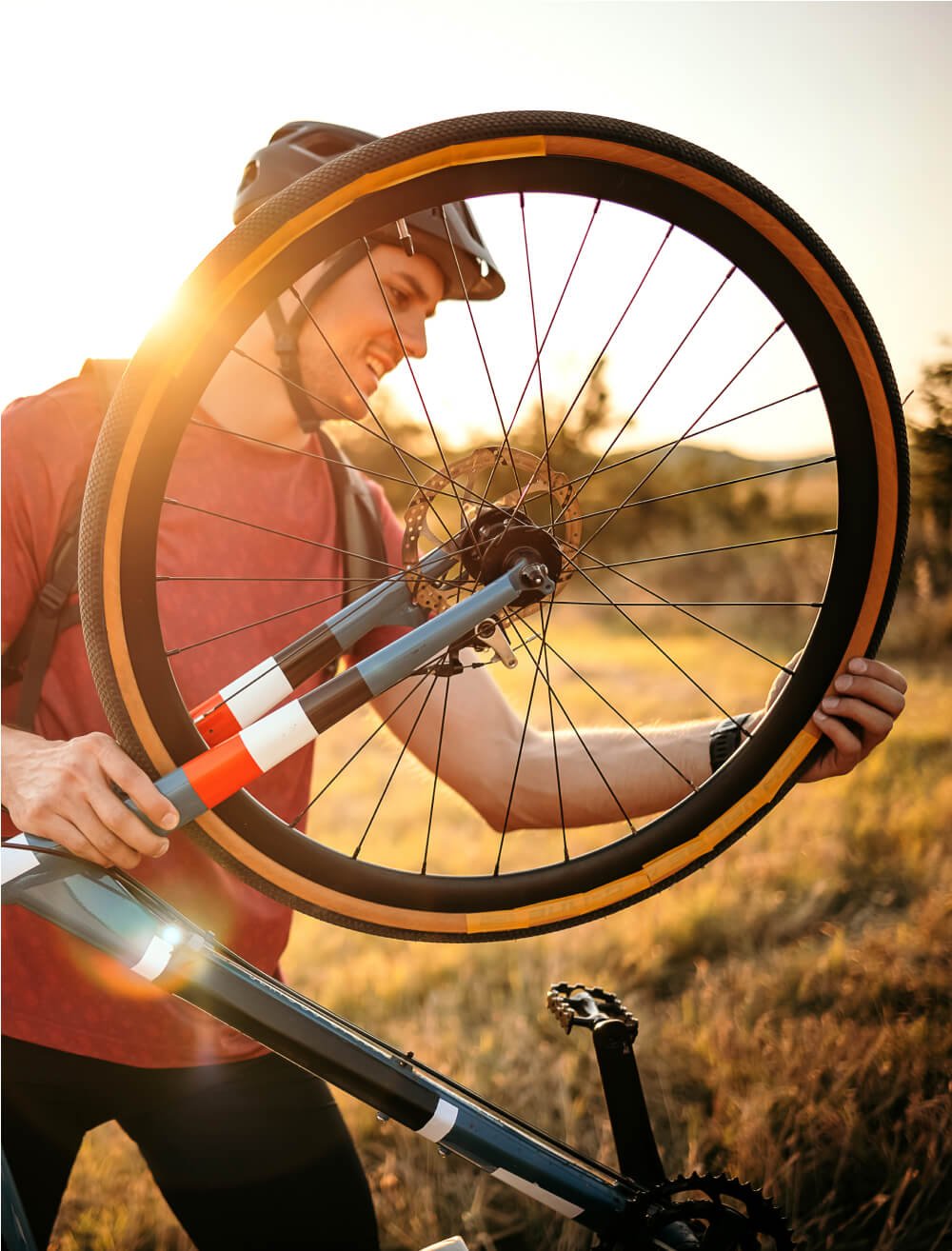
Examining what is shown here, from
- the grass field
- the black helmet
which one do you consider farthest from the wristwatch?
the grass field

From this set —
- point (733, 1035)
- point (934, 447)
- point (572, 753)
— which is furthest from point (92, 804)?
point (733, 1035)

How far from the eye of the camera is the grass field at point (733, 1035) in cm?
209

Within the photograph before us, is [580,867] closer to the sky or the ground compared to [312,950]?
closer to the sky

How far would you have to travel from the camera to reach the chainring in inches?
50.0

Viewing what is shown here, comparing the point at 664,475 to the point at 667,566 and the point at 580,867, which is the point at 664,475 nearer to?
the point at 667,566

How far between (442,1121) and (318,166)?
4.48 ft

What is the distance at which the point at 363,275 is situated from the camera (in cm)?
152

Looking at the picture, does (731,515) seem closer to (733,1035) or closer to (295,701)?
(733,1035)

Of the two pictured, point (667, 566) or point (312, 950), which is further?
point (667, 566)

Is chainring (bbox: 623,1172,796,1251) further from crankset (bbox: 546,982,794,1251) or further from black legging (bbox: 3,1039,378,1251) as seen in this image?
black legging (bbox: 3,1039,378,1251)

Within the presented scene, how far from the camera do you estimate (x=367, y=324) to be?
5.07 ft

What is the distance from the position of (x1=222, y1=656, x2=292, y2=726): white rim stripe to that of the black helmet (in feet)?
1.95

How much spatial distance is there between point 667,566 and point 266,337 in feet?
27.3

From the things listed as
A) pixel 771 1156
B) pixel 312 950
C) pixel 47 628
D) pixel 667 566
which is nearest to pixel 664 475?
pixel 667 566
